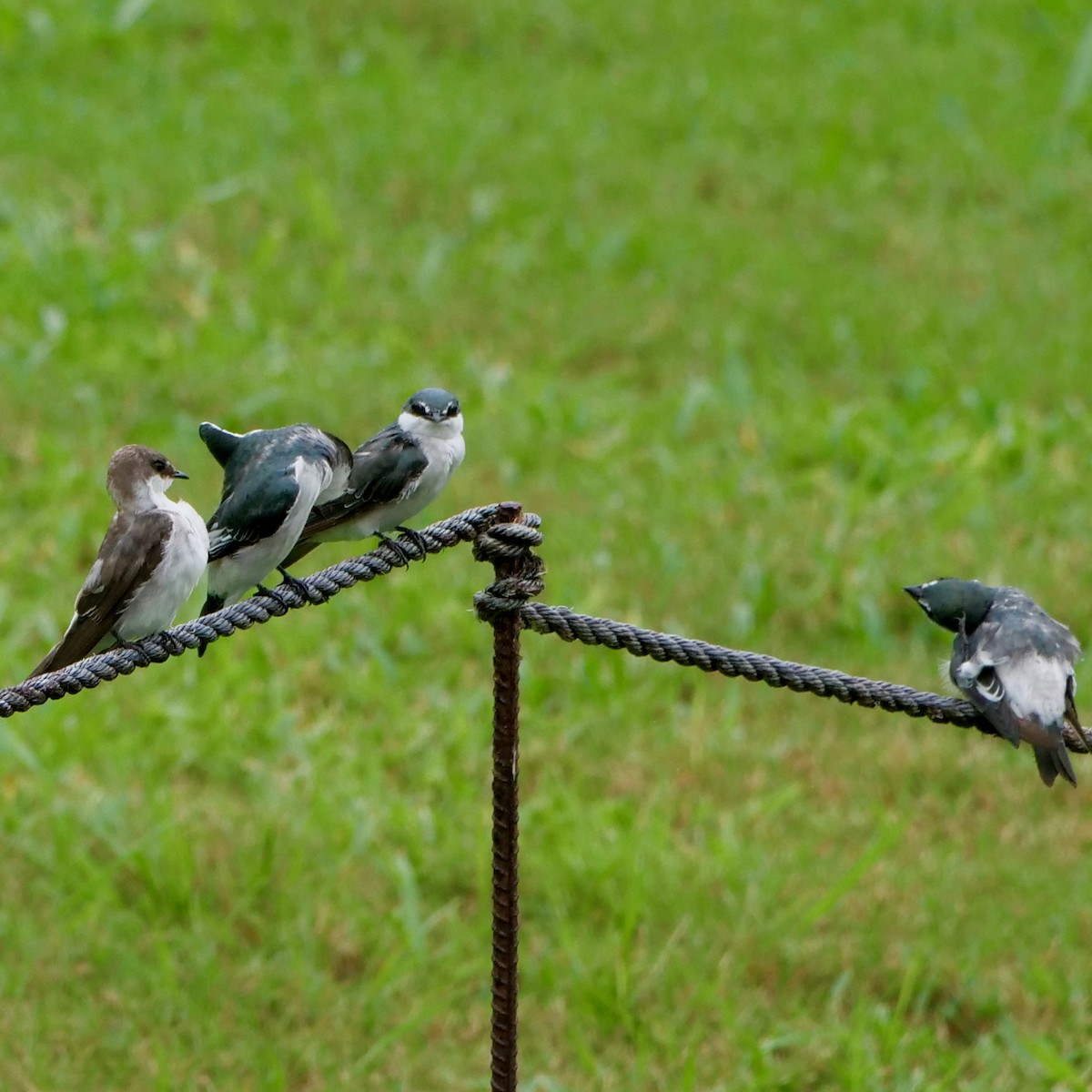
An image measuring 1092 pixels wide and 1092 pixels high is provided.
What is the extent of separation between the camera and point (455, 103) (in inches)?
409

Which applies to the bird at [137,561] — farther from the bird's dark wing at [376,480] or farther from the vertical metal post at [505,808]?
the vertical metal post at [505,808]

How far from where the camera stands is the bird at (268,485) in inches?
116

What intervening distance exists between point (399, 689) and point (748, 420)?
2.57 metres

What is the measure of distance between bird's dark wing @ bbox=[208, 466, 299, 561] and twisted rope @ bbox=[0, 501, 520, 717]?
108 millimetres

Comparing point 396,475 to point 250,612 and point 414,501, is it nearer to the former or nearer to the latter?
point 414,501

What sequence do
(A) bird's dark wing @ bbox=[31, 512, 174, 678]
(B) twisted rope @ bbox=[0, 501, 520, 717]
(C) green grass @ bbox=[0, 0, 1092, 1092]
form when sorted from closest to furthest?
1. (B) twisted rope @ bbox=[0, 501, 520, 717]
2. (A) bird's dark wing @ bbox=[31, 512, 174, 678]
3. (C) green grass @ bbox=[0, 0, 1092, 1092]

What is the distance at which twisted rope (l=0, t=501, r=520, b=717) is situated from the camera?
8.54ft

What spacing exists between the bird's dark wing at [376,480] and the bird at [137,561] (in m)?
0.25

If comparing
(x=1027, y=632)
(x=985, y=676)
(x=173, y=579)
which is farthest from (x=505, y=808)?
(x=1027, y=632)

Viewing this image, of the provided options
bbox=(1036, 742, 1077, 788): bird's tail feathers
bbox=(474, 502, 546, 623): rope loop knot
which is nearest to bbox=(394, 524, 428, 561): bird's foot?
bbox=(474, 502, 546, 623): rope loop knot

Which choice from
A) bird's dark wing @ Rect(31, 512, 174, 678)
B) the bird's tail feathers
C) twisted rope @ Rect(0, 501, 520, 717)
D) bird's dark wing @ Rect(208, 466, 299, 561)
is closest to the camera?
twisted rope @ Rect(0, 501, 520, 717)

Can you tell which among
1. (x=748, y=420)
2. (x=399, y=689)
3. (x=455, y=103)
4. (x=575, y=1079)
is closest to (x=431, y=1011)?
(x=575, y=1079)

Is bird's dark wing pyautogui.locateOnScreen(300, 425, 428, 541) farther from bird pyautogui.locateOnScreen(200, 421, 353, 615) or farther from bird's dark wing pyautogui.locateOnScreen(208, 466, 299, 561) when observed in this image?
bird's dark wing pyautogui.locateOnScreen(208, 466, 299, 561)

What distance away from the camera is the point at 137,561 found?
10.2ft
